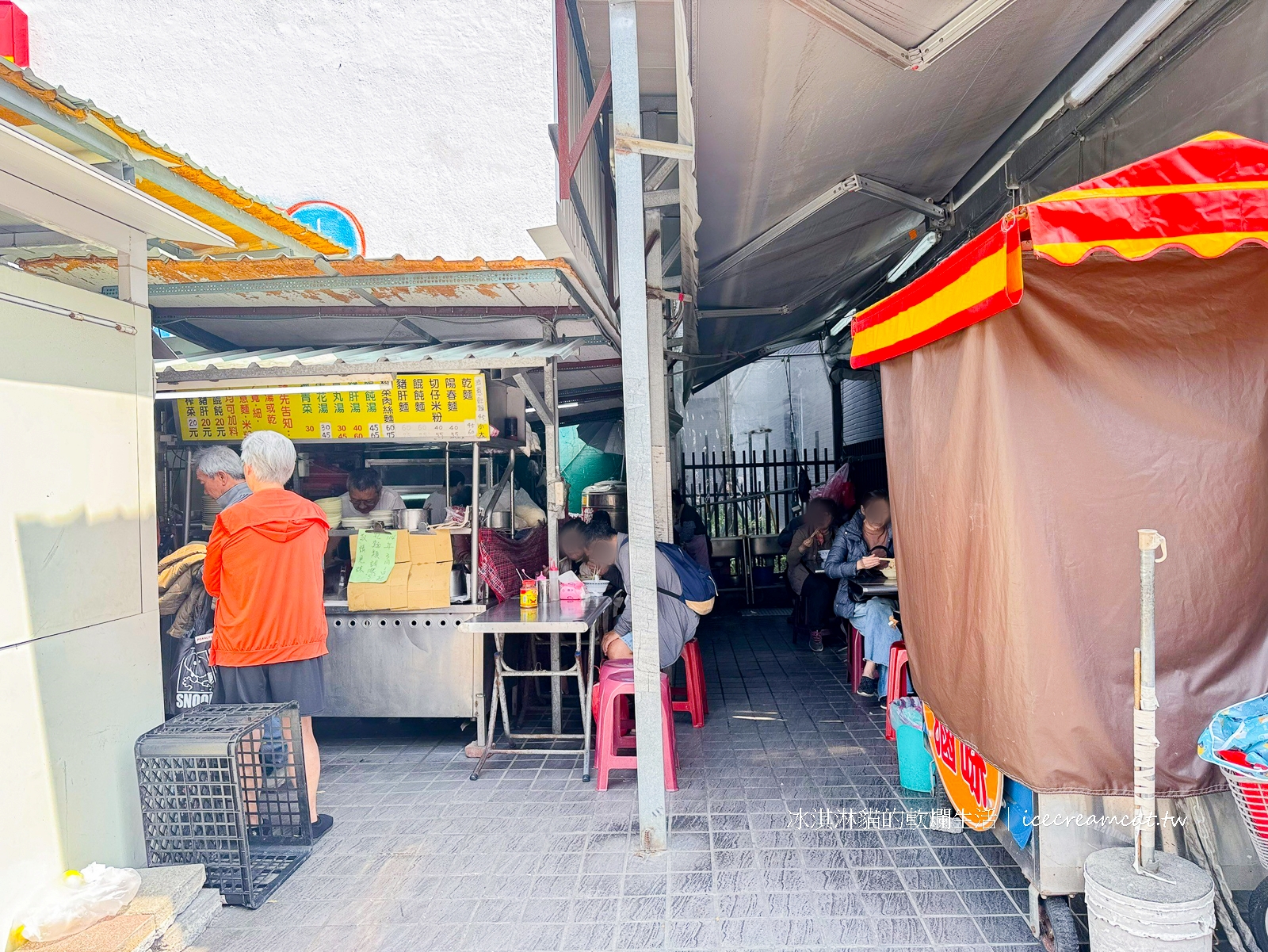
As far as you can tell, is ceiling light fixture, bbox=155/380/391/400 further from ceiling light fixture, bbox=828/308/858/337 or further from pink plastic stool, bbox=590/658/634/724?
ceiling light fixture, bbox=828/308/858/337

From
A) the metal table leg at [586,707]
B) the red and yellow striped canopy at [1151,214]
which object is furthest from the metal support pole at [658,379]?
the red and yellow striped canopy at [1151,214]

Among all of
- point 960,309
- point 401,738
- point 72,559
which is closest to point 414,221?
point 401,738

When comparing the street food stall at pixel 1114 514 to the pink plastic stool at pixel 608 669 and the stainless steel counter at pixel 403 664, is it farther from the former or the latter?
the stainless steel counter at pixel 403 664

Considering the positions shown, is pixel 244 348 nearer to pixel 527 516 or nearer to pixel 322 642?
pixel 527 516

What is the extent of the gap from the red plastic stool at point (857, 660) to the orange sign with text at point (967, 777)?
8.14 ft

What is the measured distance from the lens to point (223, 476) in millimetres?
4648

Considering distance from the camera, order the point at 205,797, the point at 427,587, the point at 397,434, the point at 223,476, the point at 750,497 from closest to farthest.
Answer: the point at 205,797, the point at 223,476, the point at 427,587, the point at 397,434, the point at 750,497

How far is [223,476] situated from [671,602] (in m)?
2.79

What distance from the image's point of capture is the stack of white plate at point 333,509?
5.61 m

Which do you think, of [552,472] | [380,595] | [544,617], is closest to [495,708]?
[544,617]

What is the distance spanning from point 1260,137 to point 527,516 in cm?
560

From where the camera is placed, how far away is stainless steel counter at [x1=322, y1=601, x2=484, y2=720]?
16.8 feet

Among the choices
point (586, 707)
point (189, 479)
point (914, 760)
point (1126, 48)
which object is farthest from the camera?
point (189, 479)

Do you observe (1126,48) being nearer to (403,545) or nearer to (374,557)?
(403,545)
